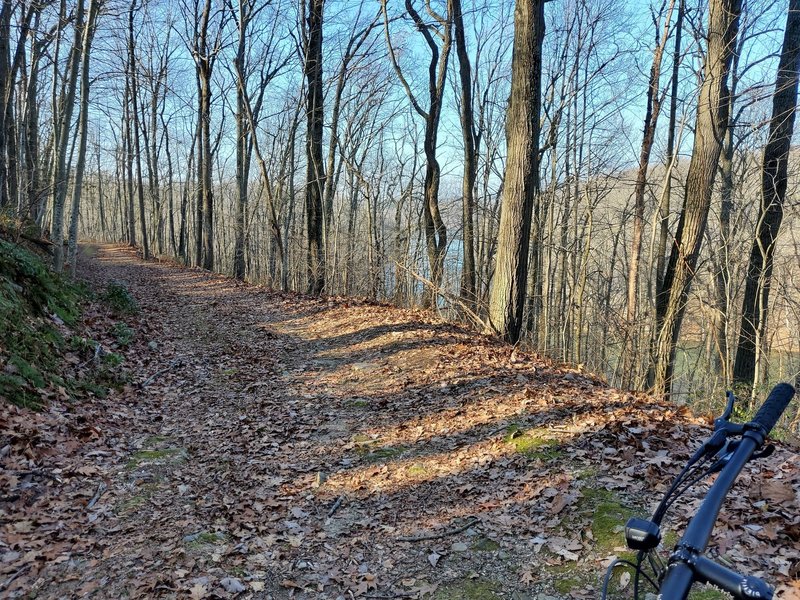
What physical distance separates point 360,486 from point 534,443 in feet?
6.09

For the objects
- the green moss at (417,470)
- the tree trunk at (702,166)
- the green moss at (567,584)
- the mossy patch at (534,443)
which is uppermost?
the tree trunk at (702,166)

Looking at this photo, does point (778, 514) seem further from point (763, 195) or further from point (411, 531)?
point (763, 195)

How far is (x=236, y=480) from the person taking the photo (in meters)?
5.00

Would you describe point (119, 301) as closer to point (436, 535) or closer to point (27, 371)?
point (27, 371)

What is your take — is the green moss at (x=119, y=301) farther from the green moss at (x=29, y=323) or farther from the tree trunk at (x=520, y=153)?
the tree trunk at (x=520, y=153)

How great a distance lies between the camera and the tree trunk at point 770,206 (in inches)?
368

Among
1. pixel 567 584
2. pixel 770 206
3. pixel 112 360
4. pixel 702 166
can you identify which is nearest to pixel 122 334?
pixel 112 360

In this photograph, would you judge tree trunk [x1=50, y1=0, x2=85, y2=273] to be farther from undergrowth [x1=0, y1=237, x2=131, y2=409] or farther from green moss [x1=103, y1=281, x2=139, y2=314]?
undergrowth [x1=0, y1=237, x2=131, y2=409]

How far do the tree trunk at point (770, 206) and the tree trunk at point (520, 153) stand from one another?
504 cm

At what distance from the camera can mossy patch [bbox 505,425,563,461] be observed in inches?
191

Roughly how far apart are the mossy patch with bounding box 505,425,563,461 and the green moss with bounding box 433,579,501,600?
165 centimetres

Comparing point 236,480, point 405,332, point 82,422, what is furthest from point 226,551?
point 405,332

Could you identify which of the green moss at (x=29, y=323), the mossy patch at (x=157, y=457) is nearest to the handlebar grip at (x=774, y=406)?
the mossy patch at (x=157, y=457)

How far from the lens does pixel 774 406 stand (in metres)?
1.45
